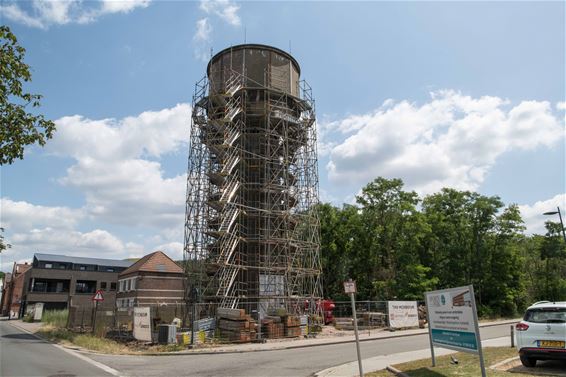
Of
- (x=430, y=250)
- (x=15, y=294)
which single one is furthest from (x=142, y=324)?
(x=15, y=294)

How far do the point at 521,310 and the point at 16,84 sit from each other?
2124 inches

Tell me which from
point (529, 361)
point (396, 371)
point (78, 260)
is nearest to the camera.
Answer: point (529, 361)

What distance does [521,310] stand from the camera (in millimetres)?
48562

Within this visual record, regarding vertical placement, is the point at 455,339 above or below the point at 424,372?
above

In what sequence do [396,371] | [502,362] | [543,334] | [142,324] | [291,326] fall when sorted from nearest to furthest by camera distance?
[543,334] < [396,371] < [502,362] < [142,324] < [291,326]

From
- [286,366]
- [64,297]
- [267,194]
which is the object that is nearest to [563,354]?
[286,366]

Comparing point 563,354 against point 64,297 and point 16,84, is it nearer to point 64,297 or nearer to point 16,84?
point 16,84

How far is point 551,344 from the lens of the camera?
35.9 ft

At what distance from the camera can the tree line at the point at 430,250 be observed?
42812 mm

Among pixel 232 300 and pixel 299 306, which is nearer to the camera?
pixel 232 300

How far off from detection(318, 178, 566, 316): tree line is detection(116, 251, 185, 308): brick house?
18.2 metres

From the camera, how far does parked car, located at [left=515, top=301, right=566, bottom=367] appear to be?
10852 mm

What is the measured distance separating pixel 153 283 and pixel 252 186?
73.5ft

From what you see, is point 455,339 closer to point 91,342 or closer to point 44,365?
point 44,365
